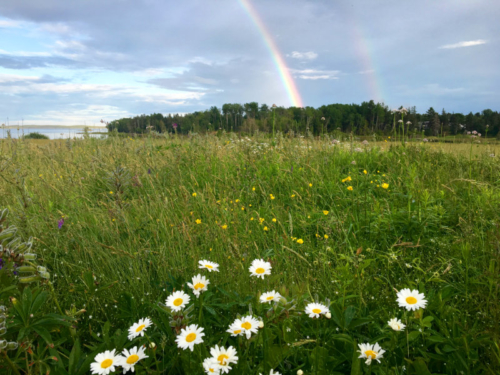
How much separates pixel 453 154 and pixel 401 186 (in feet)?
9.19

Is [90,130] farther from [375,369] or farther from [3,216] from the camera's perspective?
[375,369]

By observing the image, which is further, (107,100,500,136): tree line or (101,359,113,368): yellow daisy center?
(107,100,500,136): tree line

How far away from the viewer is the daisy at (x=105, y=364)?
104 centimetres

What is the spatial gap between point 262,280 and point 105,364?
0.96 metres

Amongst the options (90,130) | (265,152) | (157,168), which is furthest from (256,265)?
(90,130)

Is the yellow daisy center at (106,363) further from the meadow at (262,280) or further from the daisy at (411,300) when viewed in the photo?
the daisy at (411,300)

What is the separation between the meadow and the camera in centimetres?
122

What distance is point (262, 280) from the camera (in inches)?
72.4

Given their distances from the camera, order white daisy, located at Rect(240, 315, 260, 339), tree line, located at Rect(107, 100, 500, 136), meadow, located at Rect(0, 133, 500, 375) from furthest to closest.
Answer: tree line, located at Rect(107, 100, 500, 136) → meadow, located at Rect(0, 133, 500, 375) → white daisy, located at Rect(240, 315, 260, 339)

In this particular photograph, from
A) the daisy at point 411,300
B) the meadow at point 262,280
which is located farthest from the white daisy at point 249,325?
the daisy at point 411,300

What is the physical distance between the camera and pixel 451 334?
1.43 meters

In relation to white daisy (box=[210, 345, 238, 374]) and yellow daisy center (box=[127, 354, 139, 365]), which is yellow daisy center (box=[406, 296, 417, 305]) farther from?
yellow daisy center (box=[127, 354, 139, 365])

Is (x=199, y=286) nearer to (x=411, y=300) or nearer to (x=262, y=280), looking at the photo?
(x=262, y=280)

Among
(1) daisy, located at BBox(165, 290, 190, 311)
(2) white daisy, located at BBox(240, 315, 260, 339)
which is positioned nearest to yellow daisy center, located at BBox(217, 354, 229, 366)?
(2) white daisy, located at BBox(240, 315, 260, 339)
